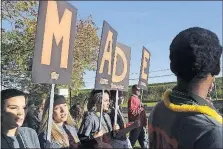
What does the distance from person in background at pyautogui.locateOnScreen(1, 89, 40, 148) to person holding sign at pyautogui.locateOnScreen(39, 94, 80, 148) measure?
630 mm

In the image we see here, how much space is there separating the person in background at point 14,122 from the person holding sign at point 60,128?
630 mm

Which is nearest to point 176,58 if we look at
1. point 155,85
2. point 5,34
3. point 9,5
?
point 9,5

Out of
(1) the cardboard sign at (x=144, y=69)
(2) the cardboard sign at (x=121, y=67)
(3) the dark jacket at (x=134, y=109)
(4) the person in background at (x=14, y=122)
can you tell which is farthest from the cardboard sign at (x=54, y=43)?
(3) the dark jacket at (x=134, y=109)

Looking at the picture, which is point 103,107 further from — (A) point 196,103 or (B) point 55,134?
(A) point 196,103

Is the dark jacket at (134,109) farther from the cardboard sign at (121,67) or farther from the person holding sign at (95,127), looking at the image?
the person holding sign at (95,127)

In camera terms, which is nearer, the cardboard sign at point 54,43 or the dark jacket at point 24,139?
the dark jacket at point 24,139

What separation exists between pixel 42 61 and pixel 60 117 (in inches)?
37.2

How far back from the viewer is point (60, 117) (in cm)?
388

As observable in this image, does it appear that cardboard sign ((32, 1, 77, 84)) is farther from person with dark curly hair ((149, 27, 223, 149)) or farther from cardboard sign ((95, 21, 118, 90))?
person with dark curly hair ((149, 27, 223, 149))

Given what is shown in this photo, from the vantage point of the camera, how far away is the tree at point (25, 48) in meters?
11.8

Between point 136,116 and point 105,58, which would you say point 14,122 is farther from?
point 136,116

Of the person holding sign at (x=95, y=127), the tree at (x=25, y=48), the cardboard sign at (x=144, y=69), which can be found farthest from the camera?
the tree at (x=25, y=48)

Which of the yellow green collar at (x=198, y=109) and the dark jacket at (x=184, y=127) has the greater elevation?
the yellow green collar at (x=198, y=109)

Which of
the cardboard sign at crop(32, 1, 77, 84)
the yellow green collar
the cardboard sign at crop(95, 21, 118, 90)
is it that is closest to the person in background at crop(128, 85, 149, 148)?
the cardboard sign at crop(95, 21, 118, 90)
